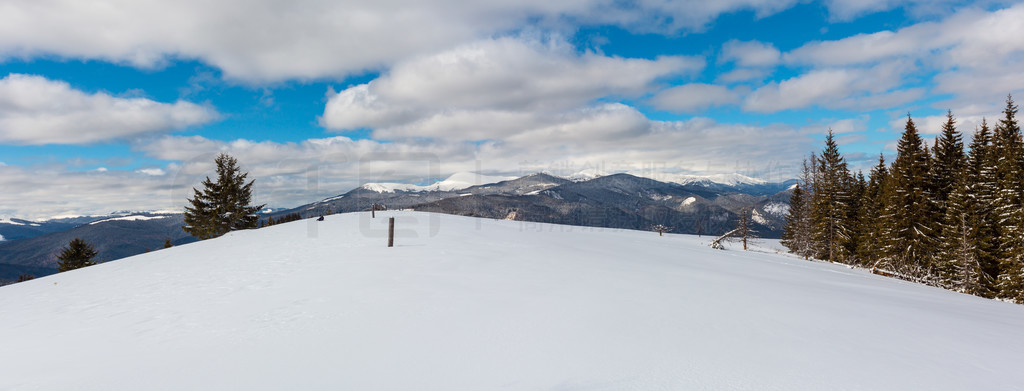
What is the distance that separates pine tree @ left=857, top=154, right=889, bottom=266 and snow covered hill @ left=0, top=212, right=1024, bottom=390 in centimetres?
2576

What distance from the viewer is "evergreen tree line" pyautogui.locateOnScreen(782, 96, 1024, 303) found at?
24797 millimetres

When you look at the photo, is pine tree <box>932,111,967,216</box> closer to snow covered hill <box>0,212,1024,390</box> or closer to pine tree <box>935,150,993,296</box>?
pine tree <box>935,150,993,296</box>

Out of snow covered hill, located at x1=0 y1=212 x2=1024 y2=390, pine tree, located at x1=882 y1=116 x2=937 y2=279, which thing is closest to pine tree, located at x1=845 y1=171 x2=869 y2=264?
pine tree, located at x1=882 y1=116 x2=937 y2=279

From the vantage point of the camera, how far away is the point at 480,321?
7594mm

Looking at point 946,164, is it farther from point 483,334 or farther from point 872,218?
point 483,334

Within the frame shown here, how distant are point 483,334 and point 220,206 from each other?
5042cm

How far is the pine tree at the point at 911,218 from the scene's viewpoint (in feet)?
97.4

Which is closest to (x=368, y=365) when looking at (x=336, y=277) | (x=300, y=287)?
(x=300, y=287)

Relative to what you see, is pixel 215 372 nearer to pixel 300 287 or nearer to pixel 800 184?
pixel 300 287

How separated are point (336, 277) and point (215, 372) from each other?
6460 mm

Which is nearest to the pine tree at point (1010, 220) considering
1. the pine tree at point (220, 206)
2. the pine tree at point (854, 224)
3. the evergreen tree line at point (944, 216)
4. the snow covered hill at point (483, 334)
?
the evergreen tree line at point (944, 216)

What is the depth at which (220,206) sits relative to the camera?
150ft

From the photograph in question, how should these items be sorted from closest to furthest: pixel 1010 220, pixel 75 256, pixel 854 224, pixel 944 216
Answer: pixel 1010 220 → pixel 944 216 → pixel 854 224 → pixel 75 256

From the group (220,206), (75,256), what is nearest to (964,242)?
(220,206)
